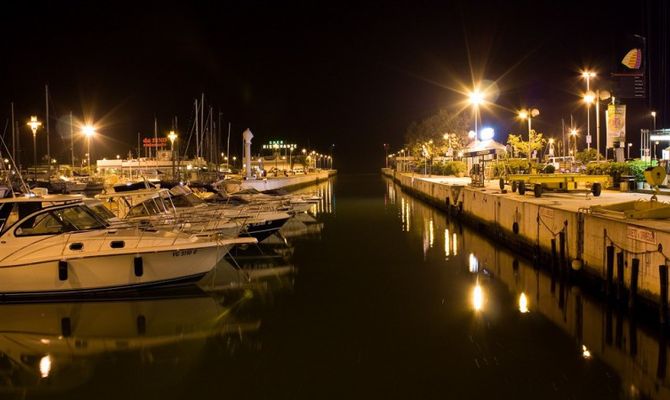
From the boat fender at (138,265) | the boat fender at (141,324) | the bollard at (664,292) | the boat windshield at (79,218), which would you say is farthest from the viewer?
the boat windshield at (79,218)

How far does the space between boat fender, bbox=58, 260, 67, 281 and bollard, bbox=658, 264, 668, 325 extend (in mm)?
14571

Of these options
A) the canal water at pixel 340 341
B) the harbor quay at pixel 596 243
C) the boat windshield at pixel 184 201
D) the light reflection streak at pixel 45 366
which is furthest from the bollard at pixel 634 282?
the boat windshield at pixel 184 201

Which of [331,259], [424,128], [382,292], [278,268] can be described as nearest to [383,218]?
[331,259]

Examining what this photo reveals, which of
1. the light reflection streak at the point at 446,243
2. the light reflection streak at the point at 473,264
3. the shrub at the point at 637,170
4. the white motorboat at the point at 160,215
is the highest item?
the shrub at the point at 637,170

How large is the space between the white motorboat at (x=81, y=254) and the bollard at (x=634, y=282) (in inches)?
417

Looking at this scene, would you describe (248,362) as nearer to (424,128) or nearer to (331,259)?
(331,259)

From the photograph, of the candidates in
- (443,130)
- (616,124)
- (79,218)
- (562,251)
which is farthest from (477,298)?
(443,130)

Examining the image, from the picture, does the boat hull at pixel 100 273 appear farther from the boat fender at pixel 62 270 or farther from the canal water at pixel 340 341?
the canal water at pixel 340 341

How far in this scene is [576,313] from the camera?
1595cm

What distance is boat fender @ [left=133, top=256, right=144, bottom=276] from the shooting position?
1741 centimetres

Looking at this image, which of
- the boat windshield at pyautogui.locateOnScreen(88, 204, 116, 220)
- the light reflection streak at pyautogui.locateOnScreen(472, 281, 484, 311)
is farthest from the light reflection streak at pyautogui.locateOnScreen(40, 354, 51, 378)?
the light reflection streak at pyautogui.locateOnScreen(472, 281, 484, 311)

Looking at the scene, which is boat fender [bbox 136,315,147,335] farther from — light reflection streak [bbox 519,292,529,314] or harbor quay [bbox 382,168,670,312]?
harbor quay [bbox 382,168,670,312]

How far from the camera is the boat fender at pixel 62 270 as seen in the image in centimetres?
1695

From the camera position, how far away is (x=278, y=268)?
77.3 ft
